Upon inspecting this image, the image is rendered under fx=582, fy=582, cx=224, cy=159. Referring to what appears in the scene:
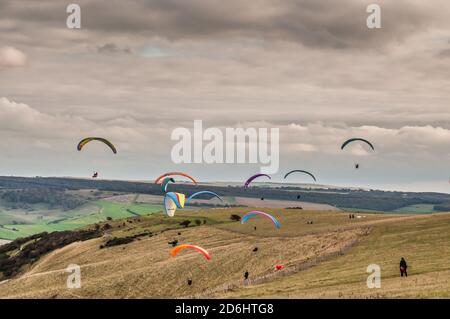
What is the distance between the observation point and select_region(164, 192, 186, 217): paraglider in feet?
274

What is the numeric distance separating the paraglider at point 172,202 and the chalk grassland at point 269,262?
6965 mm

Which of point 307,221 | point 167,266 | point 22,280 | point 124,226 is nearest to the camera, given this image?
point 167,266

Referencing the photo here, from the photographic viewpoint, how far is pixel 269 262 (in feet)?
236

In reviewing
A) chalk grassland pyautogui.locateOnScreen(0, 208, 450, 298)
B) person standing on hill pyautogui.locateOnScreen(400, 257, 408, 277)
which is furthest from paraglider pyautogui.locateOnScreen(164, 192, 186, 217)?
person standing on hill pyautogui.locateOnScreen(400, 257, 408, 277)

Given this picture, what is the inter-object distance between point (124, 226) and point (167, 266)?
74.0 metres

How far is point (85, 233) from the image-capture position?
495 feet

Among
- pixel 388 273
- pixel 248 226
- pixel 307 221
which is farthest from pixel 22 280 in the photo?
pixel 388 273

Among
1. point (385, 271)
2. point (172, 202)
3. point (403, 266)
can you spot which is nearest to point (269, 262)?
point (172, 202)

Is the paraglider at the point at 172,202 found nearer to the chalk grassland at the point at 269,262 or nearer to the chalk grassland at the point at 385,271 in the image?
the chalk grassland at the point at 269,262

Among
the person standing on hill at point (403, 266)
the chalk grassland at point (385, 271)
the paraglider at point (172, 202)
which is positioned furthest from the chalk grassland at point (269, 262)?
the paraglider at point (172, 202)

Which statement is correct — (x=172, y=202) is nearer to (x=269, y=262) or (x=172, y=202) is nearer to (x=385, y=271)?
(x=269, y=262)
